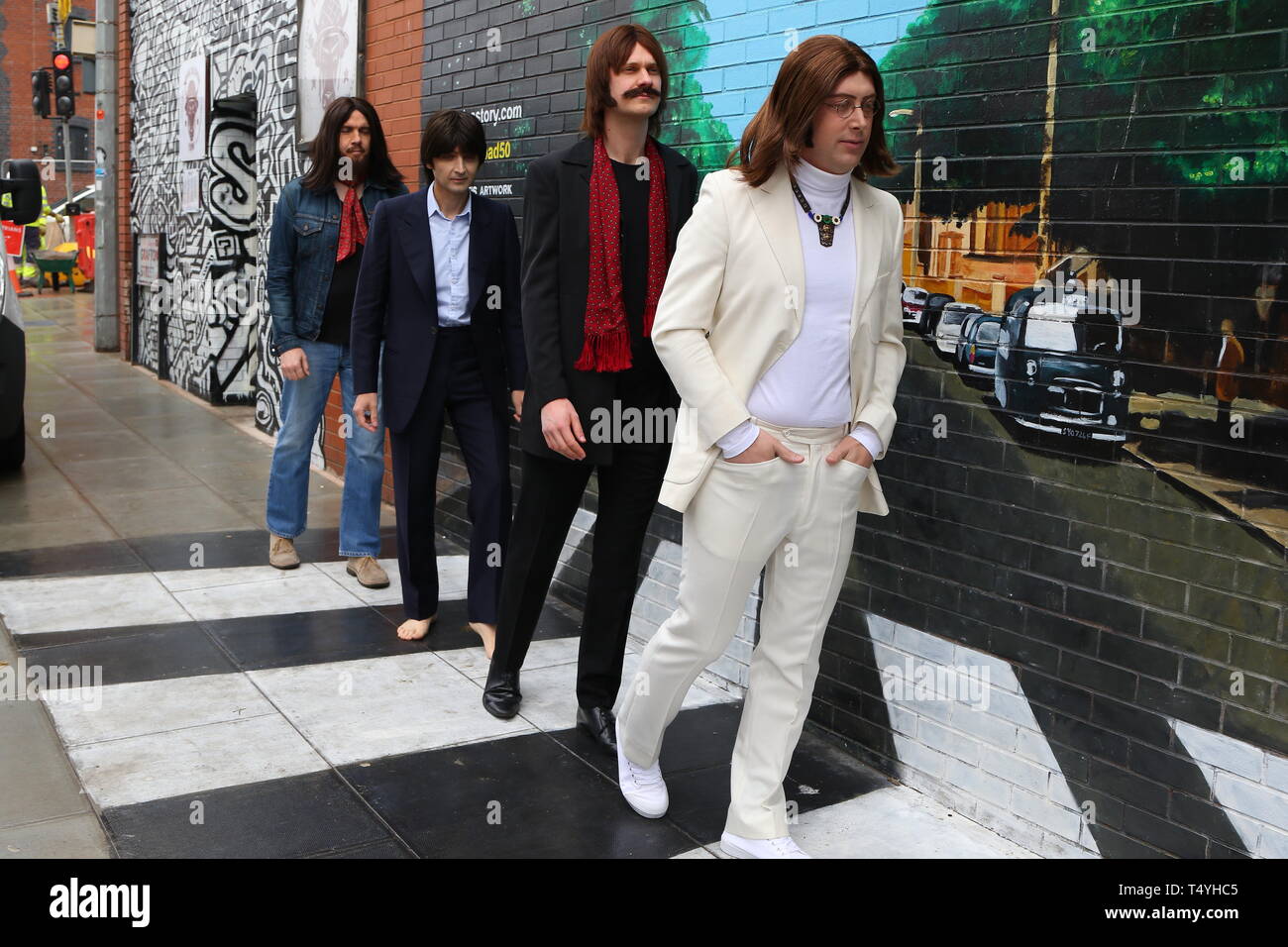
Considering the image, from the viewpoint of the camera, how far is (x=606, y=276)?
3793 millimetres

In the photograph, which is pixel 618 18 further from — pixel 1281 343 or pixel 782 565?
pixel 1281 343

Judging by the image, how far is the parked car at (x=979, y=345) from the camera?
11.8 feet

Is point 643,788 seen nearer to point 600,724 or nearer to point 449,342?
point 600,724

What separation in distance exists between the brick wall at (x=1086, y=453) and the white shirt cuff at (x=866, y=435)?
21.7 inches

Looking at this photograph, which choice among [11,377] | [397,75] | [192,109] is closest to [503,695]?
[397,75]

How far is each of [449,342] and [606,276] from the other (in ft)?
4.36

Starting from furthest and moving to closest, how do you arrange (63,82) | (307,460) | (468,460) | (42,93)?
(42,93) → (63,82) → (307,460) → (468,460)

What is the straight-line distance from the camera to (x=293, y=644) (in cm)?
506

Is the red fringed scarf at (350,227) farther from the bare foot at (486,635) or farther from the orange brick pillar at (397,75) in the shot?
the bare foot at (486,635)

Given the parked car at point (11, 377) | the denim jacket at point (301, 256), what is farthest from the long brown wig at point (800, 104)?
the parked car at point (11, 377)

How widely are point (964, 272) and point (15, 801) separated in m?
3.10

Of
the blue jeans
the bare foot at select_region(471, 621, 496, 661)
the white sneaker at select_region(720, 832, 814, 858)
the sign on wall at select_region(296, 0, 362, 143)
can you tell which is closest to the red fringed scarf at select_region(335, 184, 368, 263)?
the blue jeans

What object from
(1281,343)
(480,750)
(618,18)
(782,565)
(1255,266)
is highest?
(618,18)

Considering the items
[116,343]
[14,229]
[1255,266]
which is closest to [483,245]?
[1255,266]
